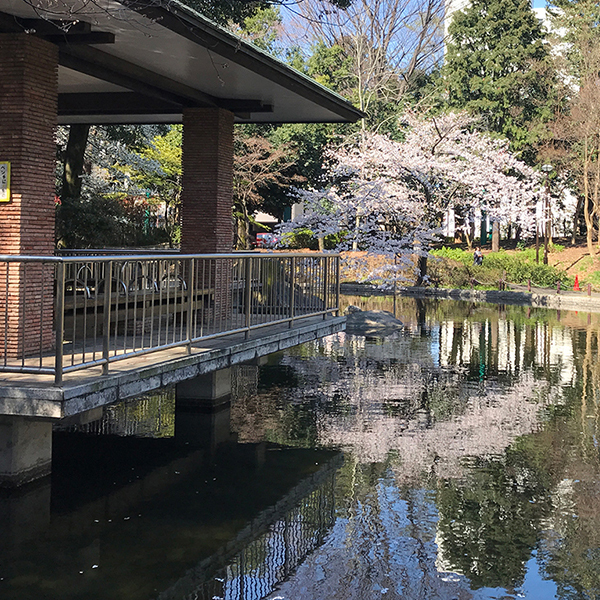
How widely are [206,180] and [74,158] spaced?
29.4 feet

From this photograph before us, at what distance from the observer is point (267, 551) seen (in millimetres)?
6465

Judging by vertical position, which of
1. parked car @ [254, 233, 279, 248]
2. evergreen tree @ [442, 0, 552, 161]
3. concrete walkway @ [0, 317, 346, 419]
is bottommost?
concrete walkway @ [0, 317, 346, 419]

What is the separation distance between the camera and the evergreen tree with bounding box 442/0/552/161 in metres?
47.7

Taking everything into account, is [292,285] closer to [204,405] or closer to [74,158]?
[204,405]

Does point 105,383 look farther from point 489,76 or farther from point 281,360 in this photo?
point 489,76

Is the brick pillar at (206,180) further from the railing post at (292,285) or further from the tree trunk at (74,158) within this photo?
the tree trunk at (74,158)

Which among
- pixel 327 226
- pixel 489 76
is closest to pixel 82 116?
pixel 327 226

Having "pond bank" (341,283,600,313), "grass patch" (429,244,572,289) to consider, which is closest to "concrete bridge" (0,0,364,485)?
"pond bank" (341,283,600,313)

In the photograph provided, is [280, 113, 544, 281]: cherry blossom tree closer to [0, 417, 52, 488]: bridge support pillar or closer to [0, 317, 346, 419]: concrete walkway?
[0, 317, 346, 419]: concrete walkway

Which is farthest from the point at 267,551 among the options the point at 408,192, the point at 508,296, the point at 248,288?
the point at 408,192

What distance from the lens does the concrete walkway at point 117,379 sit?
6660 millimetres

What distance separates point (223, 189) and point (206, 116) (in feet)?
4.05

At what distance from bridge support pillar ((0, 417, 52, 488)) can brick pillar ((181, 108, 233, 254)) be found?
6526 mm

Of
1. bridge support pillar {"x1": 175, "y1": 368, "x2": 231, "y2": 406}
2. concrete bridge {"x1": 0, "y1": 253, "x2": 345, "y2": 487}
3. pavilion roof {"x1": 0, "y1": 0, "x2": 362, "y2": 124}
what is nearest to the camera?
concrete bridge {"x1": 0, "y1": 253, "x2": 345, "y2": 487}
